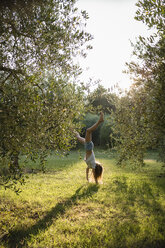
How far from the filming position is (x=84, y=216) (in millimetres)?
6238

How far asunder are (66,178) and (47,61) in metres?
7.32

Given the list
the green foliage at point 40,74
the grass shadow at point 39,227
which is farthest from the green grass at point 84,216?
the green foliage at point 40,74

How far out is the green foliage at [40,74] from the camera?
448 centimetres

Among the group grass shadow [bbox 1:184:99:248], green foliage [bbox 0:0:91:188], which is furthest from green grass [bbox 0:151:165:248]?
green foliage [bbox 0:0:91:188]

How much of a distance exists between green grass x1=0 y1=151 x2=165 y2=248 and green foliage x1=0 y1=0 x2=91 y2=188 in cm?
180

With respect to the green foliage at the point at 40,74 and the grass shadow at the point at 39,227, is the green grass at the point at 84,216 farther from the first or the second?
the green foliage at the point at 40,74

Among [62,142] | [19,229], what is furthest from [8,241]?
[62,142]

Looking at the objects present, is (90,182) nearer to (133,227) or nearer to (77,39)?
(133,227)

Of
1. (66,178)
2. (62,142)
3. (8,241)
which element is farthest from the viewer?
(66,178)

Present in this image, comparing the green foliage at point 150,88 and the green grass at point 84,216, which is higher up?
the green foliage at point 150,88

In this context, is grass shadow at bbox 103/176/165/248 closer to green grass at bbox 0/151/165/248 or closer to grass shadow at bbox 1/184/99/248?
green grass at bbox 0/151/165/248

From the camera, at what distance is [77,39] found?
709 centimetres

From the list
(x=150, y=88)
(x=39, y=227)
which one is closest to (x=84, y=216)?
(x=39, y=227)

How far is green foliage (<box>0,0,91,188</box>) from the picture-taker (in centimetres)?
448
